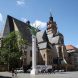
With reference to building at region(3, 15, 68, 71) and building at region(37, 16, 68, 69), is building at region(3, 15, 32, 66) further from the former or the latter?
building at region(37, 16, 68, 69)

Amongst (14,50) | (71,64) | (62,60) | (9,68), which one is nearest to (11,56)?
(14,50)

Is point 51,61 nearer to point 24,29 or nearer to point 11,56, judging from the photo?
point 24,29

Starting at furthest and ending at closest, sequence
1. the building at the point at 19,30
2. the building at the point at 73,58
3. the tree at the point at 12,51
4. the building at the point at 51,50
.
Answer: the building at the point at 73,58, the building at the point at 51,50, the building at the point at 19,30, the tree at the point at 12,51

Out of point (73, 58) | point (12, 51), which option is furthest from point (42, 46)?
point (12, 51)

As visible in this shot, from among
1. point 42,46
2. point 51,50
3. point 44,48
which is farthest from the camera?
point 51,50

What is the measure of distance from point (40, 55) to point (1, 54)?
79.6 ft

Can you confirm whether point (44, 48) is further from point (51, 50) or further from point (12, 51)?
point (12, 51)

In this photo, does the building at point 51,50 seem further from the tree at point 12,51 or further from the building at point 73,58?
the tree at point 12,51

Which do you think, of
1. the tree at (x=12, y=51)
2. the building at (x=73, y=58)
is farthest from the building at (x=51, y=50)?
the tree at (x=12, y=51)

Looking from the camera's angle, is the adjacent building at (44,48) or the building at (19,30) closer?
the building at (19,30)

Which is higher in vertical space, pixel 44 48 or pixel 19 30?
pixel 19 30

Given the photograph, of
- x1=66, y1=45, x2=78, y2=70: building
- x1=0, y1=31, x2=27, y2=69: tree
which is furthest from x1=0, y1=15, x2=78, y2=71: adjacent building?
x1=0, y1=31, x2=27, y2=69: tree

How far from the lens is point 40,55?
67062 mm

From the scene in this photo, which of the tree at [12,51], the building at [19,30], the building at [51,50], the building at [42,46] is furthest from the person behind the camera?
the building at [51,50]
